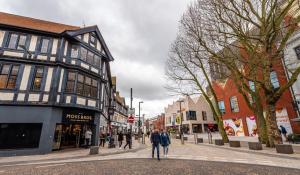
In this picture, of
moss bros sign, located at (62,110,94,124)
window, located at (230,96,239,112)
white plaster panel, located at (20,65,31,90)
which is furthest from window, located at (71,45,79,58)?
window, located at (230,96,239,112)

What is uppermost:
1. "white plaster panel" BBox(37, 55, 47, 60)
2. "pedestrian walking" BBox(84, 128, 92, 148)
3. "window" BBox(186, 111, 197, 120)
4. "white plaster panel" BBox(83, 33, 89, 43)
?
"white plaster panel" BBox(83, 33, 89, 43)

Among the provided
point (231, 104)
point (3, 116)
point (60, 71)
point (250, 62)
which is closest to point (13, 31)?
point (60, 71)

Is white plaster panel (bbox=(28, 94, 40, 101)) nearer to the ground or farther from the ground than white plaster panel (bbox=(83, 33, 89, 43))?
nearer to the ground

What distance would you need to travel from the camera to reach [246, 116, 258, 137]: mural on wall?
23987 millimetres

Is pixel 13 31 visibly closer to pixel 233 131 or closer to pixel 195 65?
pixel 195 65

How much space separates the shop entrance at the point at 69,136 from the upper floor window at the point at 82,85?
3551 mm

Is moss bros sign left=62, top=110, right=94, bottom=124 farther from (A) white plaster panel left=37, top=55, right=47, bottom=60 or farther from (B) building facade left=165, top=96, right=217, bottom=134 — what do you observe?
(B) building facade left=165, top=96, right=217, bottom=134

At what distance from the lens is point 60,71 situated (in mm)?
14078

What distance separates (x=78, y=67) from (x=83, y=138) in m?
7.68

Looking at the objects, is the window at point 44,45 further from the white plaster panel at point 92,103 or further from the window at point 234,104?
the window at point 234,104

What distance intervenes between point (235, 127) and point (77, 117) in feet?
88.1

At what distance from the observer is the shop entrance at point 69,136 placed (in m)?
13.9

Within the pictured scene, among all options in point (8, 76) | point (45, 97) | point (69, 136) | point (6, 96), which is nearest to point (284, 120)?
point (69, 136)

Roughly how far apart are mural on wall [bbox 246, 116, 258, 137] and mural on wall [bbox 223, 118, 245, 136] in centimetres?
149
